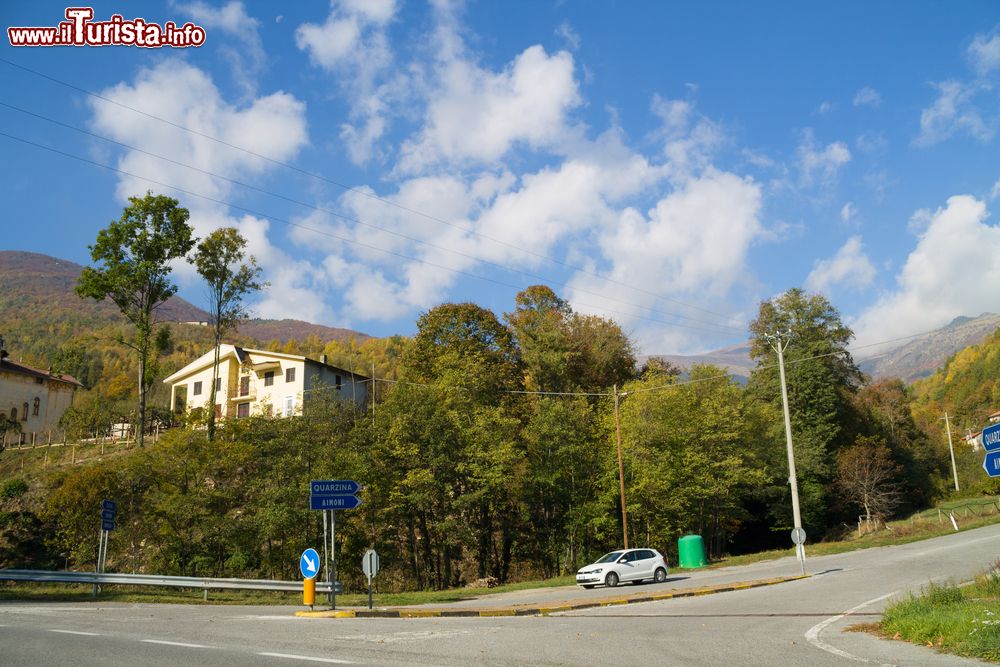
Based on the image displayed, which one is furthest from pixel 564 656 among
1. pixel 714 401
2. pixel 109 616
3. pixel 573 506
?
pixel 714 401

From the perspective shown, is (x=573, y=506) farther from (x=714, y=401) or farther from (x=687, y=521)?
(x=714, y=401)

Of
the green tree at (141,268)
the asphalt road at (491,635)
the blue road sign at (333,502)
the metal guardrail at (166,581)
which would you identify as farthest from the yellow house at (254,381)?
the blue road sign at (333,502)

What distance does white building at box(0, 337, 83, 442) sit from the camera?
66619 millimetres

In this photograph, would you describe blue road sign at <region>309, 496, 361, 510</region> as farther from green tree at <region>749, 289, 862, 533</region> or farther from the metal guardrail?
green tree at <region>749, 289, 862, 533</region>

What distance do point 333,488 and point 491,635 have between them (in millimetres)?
8851

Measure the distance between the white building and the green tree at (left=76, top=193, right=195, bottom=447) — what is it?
26.6m

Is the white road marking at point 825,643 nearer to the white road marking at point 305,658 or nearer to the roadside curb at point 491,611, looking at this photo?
the roadside curb at point 491,611

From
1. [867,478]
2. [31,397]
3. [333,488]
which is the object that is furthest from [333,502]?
[31,397]

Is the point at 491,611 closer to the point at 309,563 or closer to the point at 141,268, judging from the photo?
the point at 309,563

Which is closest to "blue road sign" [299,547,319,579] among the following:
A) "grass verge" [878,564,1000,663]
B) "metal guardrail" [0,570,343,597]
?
"metal guardrail" [0,570,343,597]

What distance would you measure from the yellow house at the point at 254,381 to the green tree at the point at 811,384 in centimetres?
3490

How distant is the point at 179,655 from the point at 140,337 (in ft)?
130

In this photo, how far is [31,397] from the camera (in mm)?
69875

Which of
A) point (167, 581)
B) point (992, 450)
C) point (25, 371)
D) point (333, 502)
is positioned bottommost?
point (167, 581)
